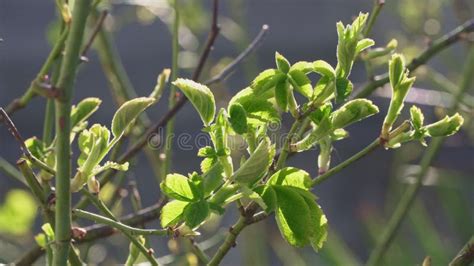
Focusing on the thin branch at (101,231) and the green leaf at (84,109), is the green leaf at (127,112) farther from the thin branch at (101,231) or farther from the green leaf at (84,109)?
the thin branch at (101,231)

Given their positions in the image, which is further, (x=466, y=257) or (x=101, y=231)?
(x=101, y=231)

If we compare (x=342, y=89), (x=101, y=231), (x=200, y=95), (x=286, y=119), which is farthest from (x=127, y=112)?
(x=286, y=119)

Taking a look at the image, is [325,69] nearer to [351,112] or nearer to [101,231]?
[351,112]

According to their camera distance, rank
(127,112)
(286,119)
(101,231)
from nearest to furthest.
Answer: (127,112) < (101,231) < (286,119)

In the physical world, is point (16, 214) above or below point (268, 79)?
below

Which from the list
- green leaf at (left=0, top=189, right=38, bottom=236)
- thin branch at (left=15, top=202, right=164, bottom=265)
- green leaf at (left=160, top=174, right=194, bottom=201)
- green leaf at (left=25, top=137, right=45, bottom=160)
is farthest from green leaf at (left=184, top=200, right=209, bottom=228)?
green leaf at (left=0, top=189, right=38, bottom=236)

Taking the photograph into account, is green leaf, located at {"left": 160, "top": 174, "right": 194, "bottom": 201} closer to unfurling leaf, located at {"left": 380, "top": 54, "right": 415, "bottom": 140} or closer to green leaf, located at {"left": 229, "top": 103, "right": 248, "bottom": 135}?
green leaf, located at {"left": 229, "top": 103, "right": 248, "bottom": 135}

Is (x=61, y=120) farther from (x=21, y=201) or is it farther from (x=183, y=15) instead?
(x=183, y=15)
